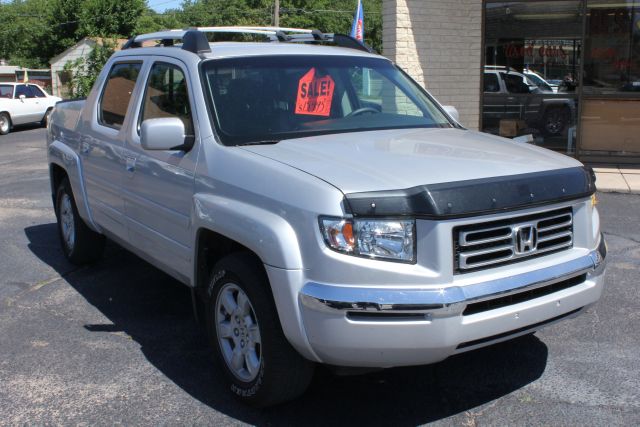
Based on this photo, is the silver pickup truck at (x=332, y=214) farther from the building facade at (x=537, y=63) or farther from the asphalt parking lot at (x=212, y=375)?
the building facade at (x=537, y=63)

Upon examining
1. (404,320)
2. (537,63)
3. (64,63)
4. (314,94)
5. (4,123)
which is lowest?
(4,123)

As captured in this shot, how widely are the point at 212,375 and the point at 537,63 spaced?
9.64 meters

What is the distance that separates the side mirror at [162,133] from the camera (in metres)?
4.10

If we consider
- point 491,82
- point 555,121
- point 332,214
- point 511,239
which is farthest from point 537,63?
point 332,214

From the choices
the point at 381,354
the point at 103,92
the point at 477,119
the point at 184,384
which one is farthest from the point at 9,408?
the point at 477,119

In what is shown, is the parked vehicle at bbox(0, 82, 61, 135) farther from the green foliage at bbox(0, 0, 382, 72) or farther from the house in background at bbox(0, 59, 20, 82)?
the house in background at bbox(0, 59, 20, 82)

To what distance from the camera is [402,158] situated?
146 inches

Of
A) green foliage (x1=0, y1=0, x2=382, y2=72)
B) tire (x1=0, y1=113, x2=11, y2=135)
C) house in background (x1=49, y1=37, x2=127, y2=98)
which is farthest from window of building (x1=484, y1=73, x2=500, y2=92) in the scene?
green foliage (x1=0, y1=0, x2=382, y2=72)

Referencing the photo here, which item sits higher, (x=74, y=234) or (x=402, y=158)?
(x=402, y=158)

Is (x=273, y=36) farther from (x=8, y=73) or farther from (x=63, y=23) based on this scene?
(x=63, y=23)

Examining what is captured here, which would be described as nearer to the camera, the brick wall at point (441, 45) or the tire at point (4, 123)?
the brick wall at point (441, 45)

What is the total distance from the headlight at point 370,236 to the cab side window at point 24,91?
24.2 meters

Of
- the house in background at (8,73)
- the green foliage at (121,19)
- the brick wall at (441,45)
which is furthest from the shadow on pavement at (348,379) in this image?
the house in background at (8,73)

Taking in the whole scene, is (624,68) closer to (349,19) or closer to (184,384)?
(184,384)
